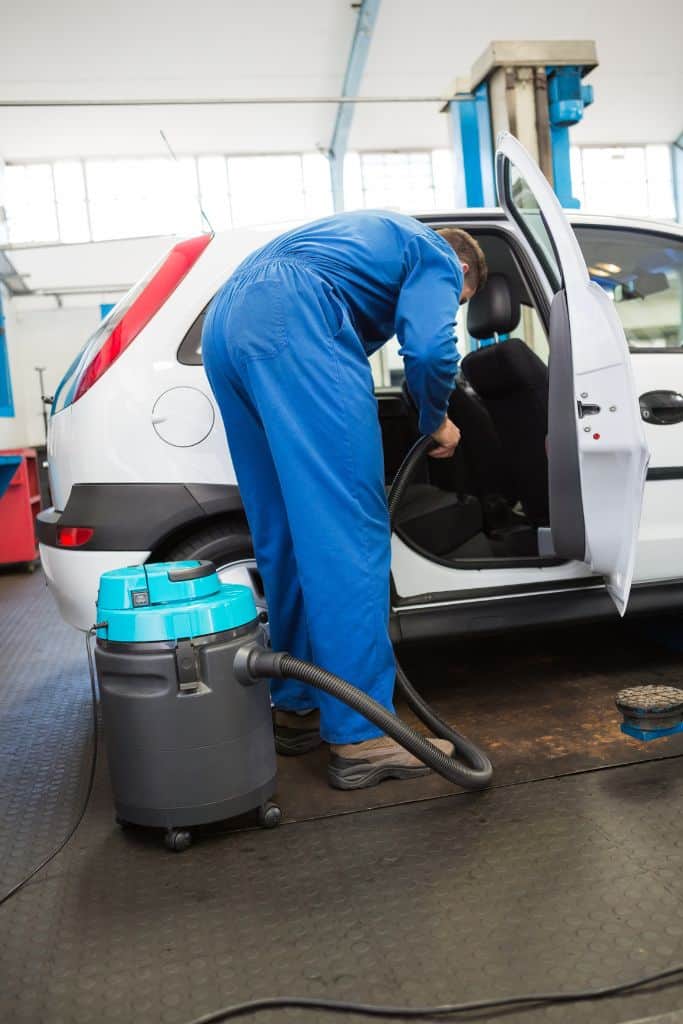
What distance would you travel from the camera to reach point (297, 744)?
6.86 ft

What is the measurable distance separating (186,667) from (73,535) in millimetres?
691

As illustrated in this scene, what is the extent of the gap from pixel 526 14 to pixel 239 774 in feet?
37.5

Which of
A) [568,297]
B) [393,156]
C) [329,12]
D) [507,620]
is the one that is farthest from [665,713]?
[393,156]

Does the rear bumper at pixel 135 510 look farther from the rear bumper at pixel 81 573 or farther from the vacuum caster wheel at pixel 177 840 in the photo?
the vacuum caster wheel at pixel 177 840

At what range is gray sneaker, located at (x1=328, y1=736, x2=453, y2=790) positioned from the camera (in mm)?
1829

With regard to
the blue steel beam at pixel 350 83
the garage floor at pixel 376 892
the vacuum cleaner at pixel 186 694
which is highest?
the blue steel beam at pixel 350 83

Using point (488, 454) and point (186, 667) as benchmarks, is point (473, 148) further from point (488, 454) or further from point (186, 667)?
point (186, 667)

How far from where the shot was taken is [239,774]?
160cm

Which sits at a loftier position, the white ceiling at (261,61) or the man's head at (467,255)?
the white ceiling at (261,61)

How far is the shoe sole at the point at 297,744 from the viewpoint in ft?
6.84

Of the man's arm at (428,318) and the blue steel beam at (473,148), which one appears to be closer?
the man's arm at (428,318)

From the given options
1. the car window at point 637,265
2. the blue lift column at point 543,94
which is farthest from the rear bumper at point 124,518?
the blue lift column at point 543,94

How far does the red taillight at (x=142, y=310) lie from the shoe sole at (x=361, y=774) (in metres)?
1.10

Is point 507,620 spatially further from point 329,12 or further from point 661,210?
point 661,210
